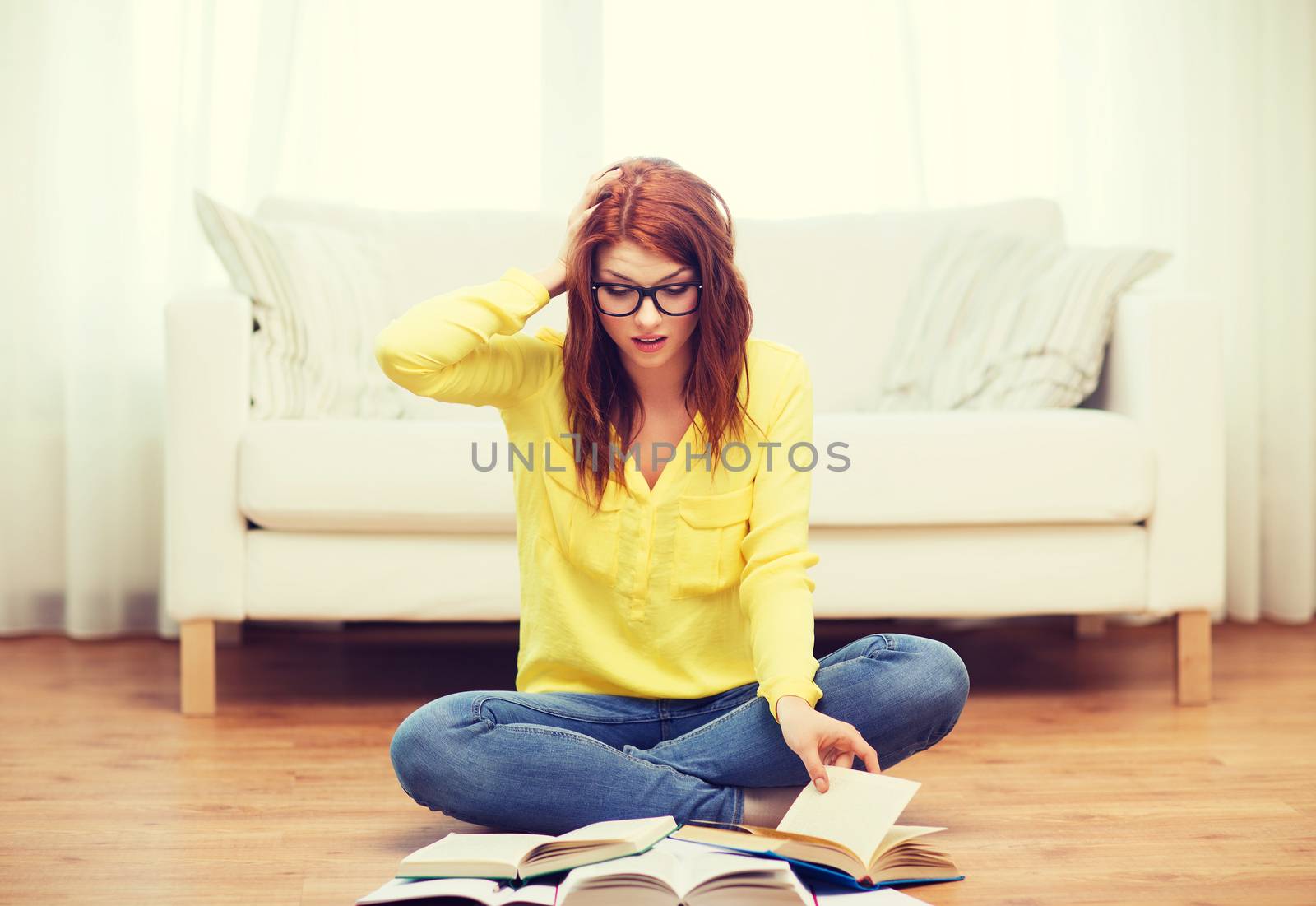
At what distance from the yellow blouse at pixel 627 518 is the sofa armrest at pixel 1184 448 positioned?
0.86 meters

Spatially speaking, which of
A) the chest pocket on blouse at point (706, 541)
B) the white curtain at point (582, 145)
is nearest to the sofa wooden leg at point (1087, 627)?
the white curtain at point (582, 145)

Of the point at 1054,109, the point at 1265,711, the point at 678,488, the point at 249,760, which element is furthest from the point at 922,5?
the point at 249,760

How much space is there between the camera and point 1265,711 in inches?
75.7

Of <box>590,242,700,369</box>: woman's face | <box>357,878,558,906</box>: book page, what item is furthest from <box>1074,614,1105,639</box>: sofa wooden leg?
<box>357,878,558,906</box>: book page

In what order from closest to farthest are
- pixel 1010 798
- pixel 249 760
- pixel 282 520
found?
pixel 1010 798
pixel 249 760
pixel 282 520

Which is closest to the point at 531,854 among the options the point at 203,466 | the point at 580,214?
the point at 580,214

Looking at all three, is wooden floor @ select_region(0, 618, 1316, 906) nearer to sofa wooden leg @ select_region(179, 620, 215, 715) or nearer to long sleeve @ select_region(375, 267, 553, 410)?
sofa wooden leg @ select_region(179, 620, 215, 715)

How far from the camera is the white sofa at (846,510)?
74.1 inches

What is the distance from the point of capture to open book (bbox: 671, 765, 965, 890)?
109 cm

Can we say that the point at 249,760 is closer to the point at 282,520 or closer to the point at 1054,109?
the point at 282,520

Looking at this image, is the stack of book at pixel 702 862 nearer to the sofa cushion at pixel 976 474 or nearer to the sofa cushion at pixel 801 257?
the sofa cushion at pixel 976 474

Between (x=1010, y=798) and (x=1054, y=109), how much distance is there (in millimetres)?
1877

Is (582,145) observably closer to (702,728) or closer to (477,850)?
(702,728)

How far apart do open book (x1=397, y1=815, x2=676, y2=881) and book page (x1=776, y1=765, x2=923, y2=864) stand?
14cm
